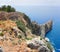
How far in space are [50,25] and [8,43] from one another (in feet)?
127

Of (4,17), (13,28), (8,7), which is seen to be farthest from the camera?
(8,7)

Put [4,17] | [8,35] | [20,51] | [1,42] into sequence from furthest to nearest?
[4,17] → [8,35] → [1,42] → [20,51]

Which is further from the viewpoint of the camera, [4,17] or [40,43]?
[4,17]

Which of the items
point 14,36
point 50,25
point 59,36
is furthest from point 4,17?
point 50,25

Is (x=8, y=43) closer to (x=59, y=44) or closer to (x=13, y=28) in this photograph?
(x=13, y=28)

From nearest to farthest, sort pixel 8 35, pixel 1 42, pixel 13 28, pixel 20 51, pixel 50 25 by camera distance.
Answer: pixel 20 51 < pixel 1 42 < pixel 8 35 < pixel 13 28 < pixel 50 25

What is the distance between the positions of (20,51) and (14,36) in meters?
3.98

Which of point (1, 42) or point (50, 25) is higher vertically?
point (1, 42)

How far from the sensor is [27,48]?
18.1 m

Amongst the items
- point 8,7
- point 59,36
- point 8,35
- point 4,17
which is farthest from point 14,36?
point 59,36

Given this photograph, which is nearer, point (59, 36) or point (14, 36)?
point (14, 36)

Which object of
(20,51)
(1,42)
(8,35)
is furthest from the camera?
(8,35)

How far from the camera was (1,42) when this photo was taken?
1931cm

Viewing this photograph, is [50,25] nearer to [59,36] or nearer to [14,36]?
[59,36]
